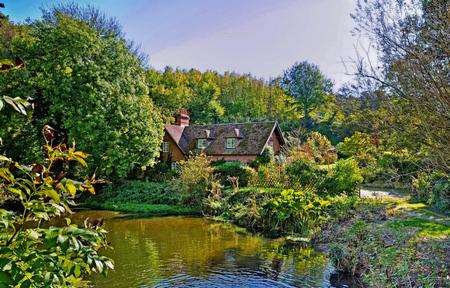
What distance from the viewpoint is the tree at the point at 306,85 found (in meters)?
65.2

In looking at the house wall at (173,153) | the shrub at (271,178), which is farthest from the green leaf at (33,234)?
the house wall at (173,153)

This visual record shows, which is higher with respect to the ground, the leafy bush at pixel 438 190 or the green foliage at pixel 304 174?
the green foliage at pixel 304 174

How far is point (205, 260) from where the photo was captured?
1354 cm

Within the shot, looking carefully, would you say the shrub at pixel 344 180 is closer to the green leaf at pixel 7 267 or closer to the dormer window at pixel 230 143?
the dormer window at pixel 230 143

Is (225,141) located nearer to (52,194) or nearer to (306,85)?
(306,85)

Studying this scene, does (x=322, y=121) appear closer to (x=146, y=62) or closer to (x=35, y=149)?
(x=146, y=62)

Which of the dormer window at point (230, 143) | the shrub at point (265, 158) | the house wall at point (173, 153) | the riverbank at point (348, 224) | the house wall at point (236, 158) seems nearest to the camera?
the riverbank at point (348, 224)

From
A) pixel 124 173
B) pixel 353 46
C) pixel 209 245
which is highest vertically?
pixel 353 46

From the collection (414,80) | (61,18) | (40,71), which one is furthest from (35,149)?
(414,80)

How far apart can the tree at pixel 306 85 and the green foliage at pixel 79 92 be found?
130 feet

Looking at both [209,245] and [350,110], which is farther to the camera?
[209,245]

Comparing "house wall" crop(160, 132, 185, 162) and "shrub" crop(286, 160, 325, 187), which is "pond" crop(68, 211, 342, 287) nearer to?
"shrub" crop(286, 160, 325, 187)

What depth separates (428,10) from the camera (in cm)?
743

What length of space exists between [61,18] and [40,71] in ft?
13.2
